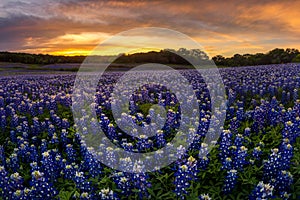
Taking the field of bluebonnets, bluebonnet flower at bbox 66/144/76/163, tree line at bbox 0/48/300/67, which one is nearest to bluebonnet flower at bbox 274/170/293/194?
the field of bluebonnets

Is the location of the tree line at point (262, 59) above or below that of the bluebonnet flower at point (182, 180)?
above

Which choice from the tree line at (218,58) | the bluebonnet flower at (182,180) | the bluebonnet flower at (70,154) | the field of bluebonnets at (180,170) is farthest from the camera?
the tree line at (218,58)

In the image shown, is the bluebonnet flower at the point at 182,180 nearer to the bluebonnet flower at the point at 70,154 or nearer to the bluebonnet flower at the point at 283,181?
the bluebonnet flower at the point at 283,181

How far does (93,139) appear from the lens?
6242 millimetres

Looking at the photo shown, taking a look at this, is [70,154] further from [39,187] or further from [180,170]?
[180,170]

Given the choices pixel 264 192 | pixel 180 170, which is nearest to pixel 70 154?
pixel 180 170

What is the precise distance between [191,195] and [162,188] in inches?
20.2

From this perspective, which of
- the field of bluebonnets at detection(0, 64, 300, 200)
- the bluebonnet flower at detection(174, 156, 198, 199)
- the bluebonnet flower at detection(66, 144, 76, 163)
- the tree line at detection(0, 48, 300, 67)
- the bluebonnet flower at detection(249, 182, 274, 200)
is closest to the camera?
the bluebonnet flower at detection(249, 182, 274, 200)

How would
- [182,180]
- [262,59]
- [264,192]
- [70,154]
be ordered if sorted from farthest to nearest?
[262,59]
[70,154]
[182,180]
[264,192]

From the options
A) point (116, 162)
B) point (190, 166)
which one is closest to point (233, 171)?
point (190, 166)

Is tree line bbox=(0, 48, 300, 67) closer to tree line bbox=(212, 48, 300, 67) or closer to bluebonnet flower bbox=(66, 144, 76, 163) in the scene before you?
tree line bbox=(212, 48, 300, 67)

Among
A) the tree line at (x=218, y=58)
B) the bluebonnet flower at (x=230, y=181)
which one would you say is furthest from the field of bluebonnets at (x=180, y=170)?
the tree line at (x=218, y=58)

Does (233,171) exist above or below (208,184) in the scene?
above

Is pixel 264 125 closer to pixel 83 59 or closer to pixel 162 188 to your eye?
pixel 162 188
